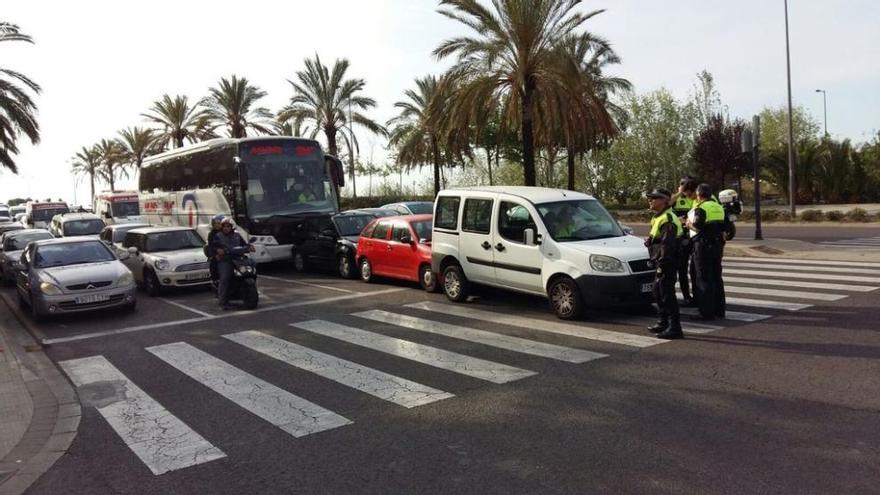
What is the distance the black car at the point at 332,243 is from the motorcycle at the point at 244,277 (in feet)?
11.9

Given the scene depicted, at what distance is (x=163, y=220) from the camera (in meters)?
23.3

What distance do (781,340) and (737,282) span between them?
5.06 metres

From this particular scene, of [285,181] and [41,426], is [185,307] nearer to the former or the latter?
[285,181]

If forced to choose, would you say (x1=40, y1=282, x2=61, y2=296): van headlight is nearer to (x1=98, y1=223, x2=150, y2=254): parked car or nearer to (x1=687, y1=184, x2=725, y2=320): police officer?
(x1=98, y1=223, x2=150, y2=254): parked car

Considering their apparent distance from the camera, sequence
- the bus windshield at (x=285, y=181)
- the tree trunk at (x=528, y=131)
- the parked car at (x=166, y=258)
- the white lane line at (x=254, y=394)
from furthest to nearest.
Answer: the tree trunk at (x=528, y=131) < the bus windshield at (x=285, y=181) < the parked car at (x=166, y=258) < the white lane line at (x=254, y=394)

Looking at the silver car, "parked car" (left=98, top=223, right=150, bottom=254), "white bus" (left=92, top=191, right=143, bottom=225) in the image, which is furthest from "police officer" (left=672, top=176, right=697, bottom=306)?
"white bus" (left=92, top=191, right=143, bottom=225)

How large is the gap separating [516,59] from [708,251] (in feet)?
45.2

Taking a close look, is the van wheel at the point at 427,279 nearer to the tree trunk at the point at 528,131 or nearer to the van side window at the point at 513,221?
the van side window at the point at 513,221

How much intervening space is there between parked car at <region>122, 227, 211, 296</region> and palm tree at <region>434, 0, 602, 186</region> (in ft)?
A: 32.9

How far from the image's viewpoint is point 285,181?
59.5ft

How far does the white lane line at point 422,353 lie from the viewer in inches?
280

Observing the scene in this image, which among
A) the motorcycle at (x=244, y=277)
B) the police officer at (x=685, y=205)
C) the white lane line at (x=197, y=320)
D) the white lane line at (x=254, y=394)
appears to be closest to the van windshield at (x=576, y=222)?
the police officer at (x=685, y=205)

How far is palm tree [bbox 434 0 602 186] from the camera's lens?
20891mm

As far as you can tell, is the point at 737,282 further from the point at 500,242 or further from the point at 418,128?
the point at 418,128
